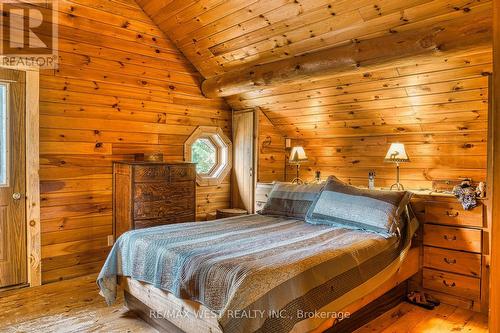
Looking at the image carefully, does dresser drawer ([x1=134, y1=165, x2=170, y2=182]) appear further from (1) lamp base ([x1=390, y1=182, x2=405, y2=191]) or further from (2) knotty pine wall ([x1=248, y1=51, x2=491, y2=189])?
(1) lamp base ([x1=390, y1=182, x2=405, y2=191])

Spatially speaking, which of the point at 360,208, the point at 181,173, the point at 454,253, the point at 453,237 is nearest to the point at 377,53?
the point at 360,208

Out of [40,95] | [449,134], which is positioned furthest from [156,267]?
[449,134]

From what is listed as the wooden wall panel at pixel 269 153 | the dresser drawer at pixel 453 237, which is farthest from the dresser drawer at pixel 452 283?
the wooden wall panel at pixel 269 153

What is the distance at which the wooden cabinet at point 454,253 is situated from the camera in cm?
284

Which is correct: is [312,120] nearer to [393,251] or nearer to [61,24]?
[393,251]

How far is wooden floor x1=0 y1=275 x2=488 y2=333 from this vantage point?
252 centimetres

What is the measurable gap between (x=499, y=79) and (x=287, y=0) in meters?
2.52

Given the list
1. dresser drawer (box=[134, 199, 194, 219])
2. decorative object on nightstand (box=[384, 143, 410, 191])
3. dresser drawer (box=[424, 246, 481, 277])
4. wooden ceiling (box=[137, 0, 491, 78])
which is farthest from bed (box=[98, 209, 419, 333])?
wooden ceiling (box=[137, 0, 491, 78])

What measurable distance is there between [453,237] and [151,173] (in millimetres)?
2790

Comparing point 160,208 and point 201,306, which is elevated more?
point 160,208

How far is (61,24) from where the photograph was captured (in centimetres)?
344

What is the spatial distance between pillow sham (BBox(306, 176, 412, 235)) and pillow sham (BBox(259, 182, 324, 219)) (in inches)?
4.2

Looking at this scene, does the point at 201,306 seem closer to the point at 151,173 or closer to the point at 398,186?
the point at 151,173

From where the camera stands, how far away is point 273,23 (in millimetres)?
3285
